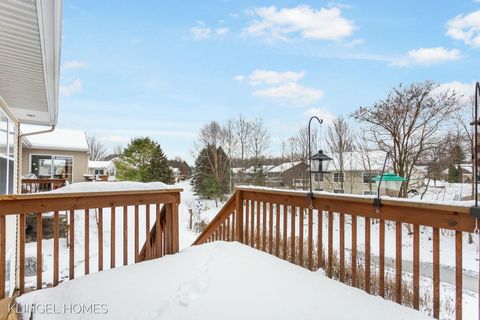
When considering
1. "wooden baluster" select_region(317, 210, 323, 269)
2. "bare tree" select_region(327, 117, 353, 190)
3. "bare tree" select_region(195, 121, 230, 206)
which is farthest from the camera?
"bare tree" select_region(195, 121, 230, 206)

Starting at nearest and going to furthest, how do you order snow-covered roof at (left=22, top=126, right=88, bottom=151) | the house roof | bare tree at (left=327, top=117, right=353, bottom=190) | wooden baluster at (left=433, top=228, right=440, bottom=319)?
wooden baluster at (left=433, top=228, right=440, bottom=319) < the house roof < snow-covered roof at (left=22, top=126, right=88, bottom=151) < bare tree at (left=327, top=117, right=353, bottom=190)

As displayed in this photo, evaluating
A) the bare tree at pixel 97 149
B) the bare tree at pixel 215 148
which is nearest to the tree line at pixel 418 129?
the bare tree at pixel 215 148

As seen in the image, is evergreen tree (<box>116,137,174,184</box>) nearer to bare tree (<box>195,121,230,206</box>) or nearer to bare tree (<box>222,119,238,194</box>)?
bare tree (<box>195,121,230,206</box>)

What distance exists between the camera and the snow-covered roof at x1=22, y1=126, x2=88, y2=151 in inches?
558

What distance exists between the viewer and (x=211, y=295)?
2.18 m

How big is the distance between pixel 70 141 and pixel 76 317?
16027mm

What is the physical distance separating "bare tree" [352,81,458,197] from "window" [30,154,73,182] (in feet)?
50.0

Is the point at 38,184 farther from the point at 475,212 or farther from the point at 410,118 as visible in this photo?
the point at 410,118

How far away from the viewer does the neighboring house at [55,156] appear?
46.7 ft

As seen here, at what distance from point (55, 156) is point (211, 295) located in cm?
1586

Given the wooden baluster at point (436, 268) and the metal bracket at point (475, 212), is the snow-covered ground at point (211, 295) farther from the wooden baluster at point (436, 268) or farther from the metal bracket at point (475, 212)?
the metal bracket at point (475, 212)

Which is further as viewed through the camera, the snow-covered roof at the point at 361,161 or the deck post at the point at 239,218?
the snow-covered roof at the point at 361,161

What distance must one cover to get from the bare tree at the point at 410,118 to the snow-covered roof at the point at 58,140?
1471 centimetres

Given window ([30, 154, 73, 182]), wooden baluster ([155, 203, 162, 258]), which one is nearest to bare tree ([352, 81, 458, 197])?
wooden baluster ([155, 203, 162, 258])
